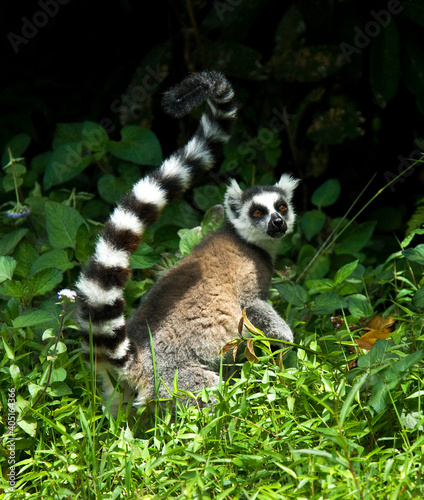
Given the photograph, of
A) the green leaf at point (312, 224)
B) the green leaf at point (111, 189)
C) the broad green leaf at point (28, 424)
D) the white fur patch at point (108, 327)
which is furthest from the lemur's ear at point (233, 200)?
the broad green leaf at point (28, 424)

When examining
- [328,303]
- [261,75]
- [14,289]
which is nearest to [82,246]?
[14,289]

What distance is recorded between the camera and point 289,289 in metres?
3.44

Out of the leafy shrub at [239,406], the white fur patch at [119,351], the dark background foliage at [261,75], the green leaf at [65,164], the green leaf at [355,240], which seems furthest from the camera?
the dark background foliage at [261,75]

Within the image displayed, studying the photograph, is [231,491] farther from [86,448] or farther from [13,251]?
[13,251]

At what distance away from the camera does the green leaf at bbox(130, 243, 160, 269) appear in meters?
3.53

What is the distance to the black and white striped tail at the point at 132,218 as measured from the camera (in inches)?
106

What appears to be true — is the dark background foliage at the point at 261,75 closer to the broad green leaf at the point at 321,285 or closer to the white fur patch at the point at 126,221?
the broad green leaf at the point at 321,285

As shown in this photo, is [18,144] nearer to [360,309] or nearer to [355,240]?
[355,240]

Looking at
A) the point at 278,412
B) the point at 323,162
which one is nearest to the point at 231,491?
the point at 278,412

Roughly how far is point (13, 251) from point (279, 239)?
180 centimetres

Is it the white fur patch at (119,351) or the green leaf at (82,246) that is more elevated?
the green leaf at (82,246)

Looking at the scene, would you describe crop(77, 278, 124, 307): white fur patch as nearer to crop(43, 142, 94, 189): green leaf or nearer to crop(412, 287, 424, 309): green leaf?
crop(412, 287, 424, 309): green leaf

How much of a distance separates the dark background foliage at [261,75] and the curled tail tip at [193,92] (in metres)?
1.71

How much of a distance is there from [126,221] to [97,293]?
14.2 inches
